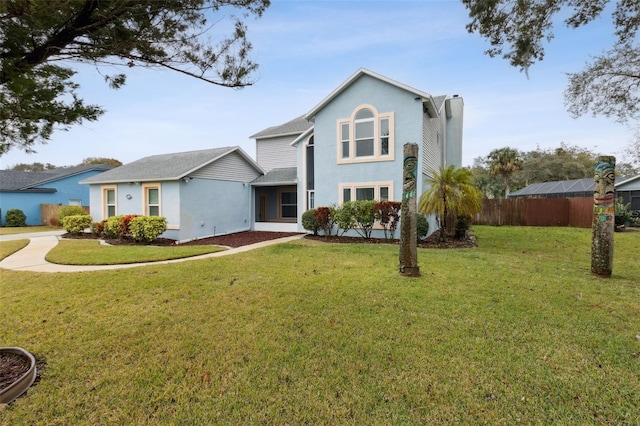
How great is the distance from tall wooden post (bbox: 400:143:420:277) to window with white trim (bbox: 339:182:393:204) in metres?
6.33

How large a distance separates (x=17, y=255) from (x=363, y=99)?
13.9 m

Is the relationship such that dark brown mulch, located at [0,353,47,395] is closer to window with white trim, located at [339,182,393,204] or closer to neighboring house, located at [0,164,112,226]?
window with white trim, located at [339,182,393,204]

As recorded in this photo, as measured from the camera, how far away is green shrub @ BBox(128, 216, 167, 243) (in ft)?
40.7

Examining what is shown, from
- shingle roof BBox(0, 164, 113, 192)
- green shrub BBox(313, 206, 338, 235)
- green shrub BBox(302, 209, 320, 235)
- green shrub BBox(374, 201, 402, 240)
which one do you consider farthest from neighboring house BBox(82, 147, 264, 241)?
shingle roof BBox(0, 164, 113, 192)

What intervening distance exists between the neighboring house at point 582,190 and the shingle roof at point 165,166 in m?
25.2

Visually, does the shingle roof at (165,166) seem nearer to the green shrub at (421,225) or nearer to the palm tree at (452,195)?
the green shrub at (421,225)

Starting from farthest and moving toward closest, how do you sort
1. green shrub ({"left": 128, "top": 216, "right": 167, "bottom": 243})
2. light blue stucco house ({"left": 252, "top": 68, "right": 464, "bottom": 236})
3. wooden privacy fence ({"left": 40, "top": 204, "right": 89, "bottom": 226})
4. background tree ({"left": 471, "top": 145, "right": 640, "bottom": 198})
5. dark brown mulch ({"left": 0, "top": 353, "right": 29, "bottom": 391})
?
background tree ({"left": 471, "top": 145, "right": 640, "bottom": 198})
wooden privacy fence ({"left": 40, "top": 204, "right": 89, "bottom": 226})
light blue stucco house ({"left": 252, "top": 68, "right": 464, "bottom": 236})
green shrub ({"left": 128, "top": 216, "right": 167, "bottom": 243})
dark brown mulch ({"left": 0, "top": 353, "right": 29, "bottom": 391})

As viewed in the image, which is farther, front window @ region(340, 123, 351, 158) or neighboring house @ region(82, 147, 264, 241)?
front window @ region(340, 123, 351, 158)

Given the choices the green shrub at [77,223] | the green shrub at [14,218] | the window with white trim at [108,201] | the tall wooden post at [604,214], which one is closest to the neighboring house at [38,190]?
the green shrub at [14,218]

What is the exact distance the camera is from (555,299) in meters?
5.23

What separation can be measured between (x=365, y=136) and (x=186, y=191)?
333 inches

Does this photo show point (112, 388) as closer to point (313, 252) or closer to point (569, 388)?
point (569, 388)

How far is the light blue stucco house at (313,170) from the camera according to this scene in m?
12.9

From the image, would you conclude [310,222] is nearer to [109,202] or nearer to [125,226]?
[125,226]
